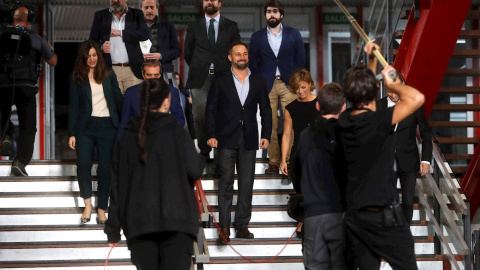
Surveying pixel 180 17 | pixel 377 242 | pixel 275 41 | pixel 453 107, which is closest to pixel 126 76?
pixel 275 41

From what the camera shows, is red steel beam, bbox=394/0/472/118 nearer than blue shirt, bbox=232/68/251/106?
No

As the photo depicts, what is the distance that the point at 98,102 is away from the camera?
7227 mm

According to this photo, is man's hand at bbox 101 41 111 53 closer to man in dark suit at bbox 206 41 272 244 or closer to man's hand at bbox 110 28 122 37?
man's hand at bbox 110 28 122 37

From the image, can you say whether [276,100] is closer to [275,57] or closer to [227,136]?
[275,57]

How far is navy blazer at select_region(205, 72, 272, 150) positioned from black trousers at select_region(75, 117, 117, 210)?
818 millimetres

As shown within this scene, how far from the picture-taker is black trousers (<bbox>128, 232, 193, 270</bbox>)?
443cm

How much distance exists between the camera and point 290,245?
7332 millimetres

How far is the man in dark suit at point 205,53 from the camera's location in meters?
8.00

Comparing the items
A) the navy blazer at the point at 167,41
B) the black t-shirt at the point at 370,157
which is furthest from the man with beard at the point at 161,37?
the black t-shirt at the point at 370,157

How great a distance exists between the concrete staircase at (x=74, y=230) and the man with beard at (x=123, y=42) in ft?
3.39

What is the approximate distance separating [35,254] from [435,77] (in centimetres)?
405

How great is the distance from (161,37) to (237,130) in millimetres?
1430

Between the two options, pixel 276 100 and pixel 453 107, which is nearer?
pixel 276 100

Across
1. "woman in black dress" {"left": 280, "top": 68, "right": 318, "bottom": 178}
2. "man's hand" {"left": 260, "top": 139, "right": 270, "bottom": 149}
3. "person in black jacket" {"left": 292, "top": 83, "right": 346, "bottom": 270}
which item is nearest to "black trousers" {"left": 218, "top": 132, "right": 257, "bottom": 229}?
"man's hand" {"left": 260, "top": 139, "right": 270, "bottom": 149}
